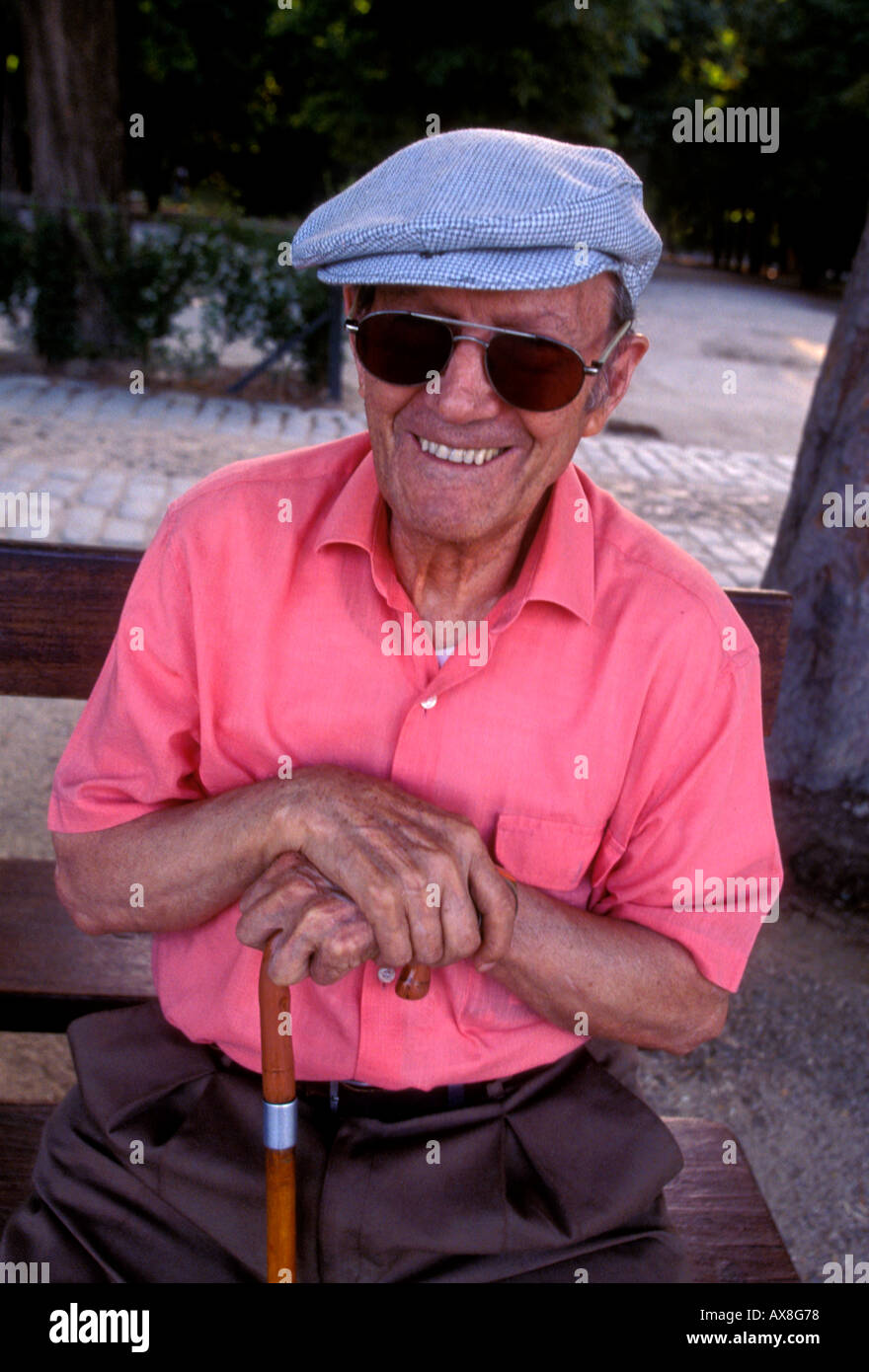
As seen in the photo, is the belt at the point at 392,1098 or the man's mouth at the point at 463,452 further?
the belt at the point at 392,1098

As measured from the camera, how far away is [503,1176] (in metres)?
1.69

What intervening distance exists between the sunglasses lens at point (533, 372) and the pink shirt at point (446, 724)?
9.3 inches

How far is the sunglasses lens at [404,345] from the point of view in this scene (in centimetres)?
157

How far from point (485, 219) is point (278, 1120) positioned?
1181mm

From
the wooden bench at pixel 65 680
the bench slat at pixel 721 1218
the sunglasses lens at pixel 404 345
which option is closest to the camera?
the sunglasses lens at pixel 404 345

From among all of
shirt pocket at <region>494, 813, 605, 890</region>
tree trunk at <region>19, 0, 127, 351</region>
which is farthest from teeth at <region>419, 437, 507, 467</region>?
tree trunk at <region>19, 0, 127, 351</region>

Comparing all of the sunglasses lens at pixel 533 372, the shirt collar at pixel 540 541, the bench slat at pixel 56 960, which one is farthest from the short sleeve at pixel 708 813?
the bench slat at pixel 56 960

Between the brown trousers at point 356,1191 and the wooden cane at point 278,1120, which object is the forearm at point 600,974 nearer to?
the brown trousers at point 356,1191

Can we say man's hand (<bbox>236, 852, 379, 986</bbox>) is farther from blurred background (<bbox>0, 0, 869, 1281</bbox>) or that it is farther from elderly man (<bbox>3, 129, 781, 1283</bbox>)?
blurred background (<bbox>0, 0, 869, 1281</bbox>)

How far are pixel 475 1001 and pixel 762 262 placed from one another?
36628 millimetres

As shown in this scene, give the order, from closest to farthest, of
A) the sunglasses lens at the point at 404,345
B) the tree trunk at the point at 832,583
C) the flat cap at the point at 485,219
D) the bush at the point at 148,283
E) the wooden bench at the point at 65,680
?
the flat cap at the point at 485,219 → the sunglasses lens at the point at 404,345 → the wooden bench at the point at 65,680 → the tree trunk at the point at 832,583 → the bush at the point at 148,283

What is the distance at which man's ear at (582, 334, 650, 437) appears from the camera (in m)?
1.74
